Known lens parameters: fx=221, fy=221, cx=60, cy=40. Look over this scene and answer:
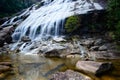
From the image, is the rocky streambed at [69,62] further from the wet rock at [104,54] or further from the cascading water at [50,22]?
the cascading water at [50,22]

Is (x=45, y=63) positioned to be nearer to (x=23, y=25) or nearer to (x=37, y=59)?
(x=37, y=59)

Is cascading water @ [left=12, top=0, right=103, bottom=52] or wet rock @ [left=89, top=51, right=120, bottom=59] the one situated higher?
cascading water @ [left=12, top=0, right=103, bottom=52]

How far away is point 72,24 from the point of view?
23953 millimetres

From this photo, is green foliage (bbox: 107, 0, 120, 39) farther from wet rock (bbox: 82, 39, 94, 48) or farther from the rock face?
the rock face

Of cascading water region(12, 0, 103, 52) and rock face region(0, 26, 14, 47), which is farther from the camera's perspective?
rock face region(0, 26, 14, 47)

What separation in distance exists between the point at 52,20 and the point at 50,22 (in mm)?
338

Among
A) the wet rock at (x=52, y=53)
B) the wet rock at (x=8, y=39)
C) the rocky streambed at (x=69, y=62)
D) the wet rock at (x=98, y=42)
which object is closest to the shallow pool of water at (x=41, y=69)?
the rocky streambed at (x=69, y=62)

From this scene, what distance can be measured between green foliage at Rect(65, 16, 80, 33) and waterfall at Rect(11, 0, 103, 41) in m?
0.68

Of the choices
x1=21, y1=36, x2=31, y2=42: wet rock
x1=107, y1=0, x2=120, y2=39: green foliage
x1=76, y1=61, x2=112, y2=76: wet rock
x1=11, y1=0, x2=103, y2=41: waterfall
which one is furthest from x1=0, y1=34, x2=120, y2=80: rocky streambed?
x1=11, y1=0, x2=103, y2=41: waterfall

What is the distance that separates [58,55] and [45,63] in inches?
116

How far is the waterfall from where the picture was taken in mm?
24995

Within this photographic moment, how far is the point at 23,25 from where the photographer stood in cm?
2900

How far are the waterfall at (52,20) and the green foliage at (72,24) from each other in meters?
0.68

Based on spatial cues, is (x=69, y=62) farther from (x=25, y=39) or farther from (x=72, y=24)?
(x=25, y=39)
